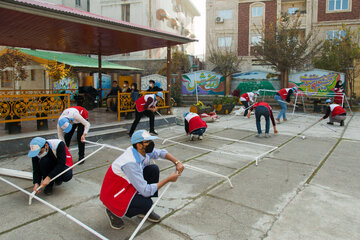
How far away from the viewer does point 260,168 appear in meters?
5.68

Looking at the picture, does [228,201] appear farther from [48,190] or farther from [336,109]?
[336,109]

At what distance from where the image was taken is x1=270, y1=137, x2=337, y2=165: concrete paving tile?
6422 mm

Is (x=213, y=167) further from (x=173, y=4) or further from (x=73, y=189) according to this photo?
(x=173, y=4)

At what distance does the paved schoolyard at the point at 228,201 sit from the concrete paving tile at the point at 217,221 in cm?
1

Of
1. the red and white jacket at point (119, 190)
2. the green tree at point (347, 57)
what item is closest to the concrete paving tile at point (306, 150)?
the red and white jacket at point (119, 190)

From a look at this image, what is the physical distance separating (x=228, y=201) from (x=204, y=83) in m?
16.5

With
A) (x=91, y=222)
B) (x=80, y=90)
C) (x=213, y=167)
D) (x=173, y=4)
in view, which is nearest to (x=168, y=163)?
(x=213, y=167)

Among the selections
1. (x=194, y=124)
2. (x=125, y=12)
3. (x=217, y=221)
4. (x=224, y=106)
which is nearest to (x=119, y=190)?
(x=217, y=221)

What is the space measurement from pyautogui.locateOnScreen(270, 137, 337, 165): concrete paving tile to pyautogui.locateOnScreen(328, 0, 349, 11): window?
77.2 ft

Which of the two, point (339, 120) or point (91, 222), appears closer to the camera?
point (91, 222)

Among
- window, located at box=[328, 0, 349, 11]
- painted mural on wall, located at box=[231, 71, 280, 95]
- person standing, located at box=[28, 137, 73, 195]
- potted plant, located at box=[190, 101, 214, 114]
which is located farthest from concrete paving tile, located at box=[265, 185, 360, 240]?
window, located at box=[328, 0, 349, 11]

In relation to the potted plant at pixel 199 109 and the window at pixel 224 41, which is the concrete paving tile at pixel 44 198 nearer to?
the potted plant at pixel 199 109

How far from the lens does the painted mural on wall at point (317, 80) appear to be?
17578 mm

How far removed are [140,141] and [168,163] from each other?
307 centimetres
